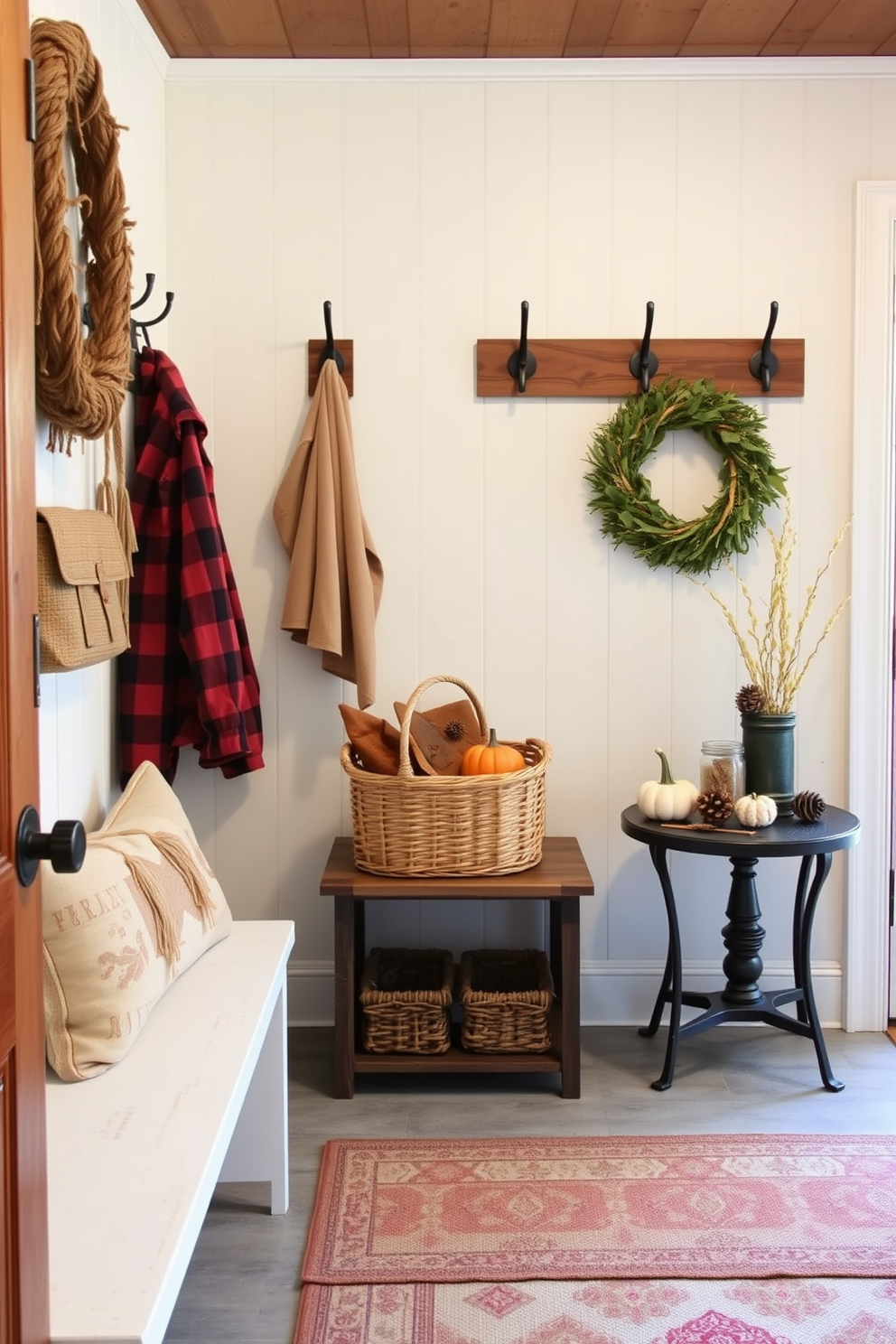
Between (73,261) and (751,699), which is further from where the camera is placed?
(751,699)

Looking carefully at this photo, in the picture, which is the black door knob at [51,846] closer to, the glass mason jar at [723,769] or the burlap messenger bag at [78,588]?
the burlap messenger bag at [78,588]

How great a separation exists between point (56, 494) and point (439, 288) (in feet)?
4.23

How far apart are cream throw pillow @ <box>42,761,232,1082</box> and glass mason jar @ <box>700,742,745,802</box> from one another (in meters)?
1.26

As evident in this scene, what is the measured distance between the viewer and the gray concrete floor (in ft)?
6.89

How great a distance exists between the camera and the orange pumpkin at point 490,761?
2.62 meters

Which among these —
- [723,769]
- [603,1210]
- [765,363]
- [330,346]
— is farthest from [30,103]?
[765,363]

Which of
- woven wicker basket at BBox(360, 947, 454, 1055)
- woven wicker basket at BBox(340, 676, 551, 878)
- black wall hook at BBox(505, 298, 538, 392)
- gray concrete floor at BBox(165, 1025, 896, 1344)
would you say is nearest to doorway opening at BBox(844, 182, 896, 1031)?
gray concrete floor at BBox(165, 1025, 896, 1344)

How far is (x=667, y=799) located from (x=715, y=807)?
0.40 feet

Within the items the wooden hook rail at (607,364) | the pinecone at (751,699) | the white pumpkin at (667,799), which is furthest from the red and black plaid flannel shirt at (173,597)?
the pinecone at (751,699)

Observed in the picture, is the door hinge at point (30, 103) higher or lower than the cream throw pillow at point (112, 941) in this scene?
higher

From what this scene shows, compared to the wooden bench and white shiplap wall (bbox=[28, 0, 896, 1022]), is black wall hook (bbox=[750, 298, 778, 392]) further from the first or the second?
the wooden bench

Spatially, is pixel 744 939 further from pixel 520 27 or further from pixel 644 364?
pixel 520 27

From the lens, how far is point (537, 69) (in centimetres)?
288

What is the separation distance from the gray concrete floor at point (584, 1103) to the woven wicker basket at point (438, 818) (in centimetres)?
51
